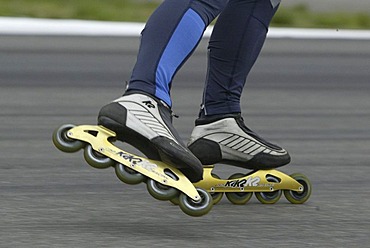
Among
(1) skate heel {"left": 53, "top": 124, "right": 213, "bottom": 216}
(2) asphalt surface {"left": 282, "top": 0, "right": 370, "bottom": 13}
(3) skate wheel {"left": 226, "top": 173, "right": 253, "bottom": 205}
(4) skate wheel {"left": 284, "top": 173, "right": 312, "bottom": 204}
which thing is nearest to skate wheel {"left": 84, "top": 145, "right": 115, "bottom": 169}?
(1) skate heel {"left": 53, "top": 124, "right": 213, "bottom": 216}

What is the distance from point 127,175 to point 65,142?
8.3 inches

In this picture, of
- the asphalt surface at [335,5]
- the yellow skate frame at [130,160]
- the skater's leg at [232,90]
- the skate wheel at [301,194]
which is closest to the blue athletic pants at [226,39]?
the skater's leg at [232,90]

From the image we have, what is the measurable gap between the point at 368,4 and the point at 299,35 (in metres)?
15.8

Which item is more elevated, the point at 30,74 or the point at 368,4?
the point at 368,4

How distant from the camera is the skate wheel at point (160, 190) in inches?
129

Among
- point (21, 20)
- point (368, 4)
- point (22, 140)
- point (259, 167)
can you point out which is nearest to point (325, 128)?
point (22, 140)

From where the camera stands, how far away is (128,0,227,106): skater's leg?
11.1 ft

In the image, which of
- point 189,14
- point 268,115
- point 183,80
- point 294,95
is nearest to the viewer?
point 189,14

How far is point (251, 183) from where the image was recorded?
3885 millimetres

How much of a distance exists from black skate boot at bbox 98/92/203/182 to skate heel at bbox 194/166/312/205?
48 centimetres

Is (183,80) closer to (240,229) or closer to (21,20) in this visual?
(240,229)

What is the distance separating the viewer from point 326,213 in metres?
3.84

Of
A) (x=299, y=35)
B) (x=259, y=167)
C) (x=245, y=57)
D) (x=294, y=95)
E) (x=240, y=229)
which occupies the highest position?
(x=299, y=35)

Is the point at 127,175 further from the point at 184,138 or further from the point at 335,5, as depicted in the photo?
the point at 335,5
